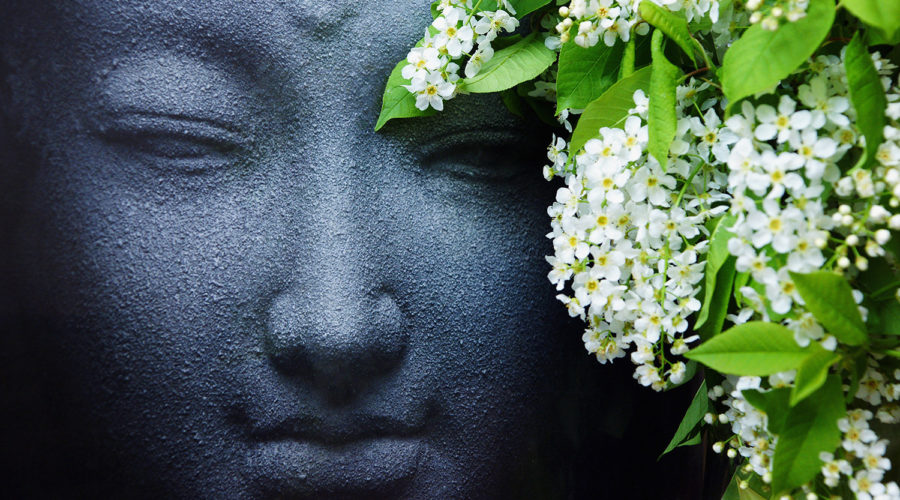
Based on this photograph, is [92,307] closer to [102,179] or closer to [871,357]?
[102,179]

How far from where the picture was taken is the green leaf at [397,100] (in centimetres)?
90

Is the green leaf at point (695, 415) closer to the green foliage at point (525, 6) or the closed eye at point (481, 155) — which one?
the closed eye at point (481, 155)

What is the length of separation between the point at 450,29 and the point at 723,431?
1.85 ft

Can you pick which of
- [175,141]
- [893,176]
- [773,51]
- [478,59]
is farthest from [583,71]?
[175,141]

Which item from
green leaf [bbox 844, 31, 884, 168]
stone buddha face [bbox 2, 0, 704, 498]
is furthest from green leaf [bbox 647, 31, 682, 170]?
stone buddha face [bbox 2, 0, 704, 498]

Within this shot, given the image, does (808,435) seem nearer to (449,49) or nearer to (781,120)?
(781,120)

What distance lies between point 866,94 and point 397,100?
459 mm

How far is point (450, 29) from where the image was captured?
865 millimetres

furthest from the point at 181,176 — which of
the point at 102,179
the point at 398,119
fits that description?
the point at 398,119

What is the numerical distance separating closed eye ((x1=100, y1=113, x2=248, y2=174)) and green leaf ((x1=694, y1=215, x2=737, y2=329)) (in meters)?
0.49

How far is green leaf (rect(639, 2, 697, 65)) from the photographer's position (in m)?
0.76

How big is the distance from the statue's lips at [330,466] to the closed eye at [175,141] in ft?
1.02

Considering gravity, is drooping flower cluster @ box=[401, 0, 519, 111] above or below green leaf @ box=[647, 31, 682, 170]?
above

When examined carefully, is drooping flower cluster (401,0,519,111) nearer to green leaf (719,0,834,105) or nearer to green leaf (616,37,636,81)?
green leaf (616,37,636,81)
